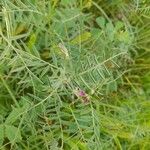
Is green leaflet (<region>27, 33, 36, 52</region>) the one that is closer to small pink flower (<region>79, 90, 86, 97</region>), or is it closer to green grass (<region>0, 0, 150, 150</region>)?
green grass (<region>0, 0, 150, 150</region>)

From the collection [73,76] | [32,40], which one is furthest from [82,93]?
[32,40]

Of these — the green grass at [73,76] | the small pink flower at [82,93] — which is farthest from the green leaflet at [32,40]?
the small pink flower at [82,93]

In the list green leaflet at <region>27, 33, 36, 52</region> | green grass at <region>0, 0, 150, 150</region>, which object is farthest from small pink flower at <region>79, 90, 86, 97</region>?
green leaflet at <region>27, 33, 36, 52</region>

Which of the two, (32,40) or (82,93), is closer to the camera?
(82,93)

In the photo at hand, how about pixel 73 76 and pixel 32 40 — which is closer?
pixel 73 76

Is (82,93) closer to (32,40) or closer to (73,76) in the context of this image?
(73,76)

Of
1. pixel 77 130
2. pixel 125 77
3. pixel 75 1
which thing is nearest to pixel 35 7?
pixel 75 1

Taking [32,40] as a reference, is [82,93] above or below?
below

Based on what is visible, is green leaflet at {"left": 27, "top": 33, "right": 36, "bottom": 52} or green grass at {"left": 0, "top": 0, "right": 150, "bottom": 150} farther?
green leaflet at {"left": 27, "top": 33, "right": 36, "bottom": 52}
